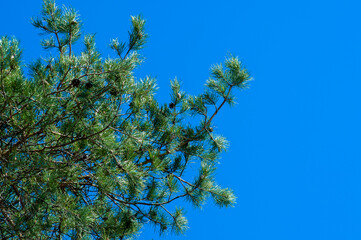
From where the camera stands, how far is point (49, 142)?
6.36 ft

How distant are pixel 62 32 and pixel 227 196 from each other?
3.72ft

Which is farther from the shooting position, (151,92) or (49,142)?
(151,92)

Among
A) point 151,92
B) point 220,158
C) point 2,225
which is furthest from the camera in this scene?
point 220,158

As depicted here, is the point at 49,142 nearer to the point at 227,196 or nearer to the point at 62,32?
the point at 62,32

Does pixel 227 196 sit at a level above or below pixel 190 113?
below

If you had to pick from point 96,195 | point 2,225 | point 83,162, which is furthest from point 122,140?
point 2,225

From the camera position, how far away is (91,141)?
1928 millimetres

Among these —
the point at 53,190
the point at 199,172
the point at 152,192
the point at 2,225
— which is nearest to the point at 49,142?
→ the point at 53,190

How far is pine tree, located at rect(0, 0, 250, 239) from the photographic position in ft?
6.04

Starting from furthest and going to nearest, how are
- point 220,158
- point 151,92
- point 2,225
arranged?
point 220,158
point 151,92
point 2,225

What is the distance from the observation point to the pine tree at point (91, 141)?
184 centimetres

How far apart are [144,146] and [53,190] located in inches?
22.3

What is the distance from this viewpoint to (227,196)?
8.06 ft

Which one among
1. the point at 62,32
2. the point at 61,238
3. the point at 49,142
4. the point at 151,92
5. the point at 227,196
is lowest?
the point at 61,238
